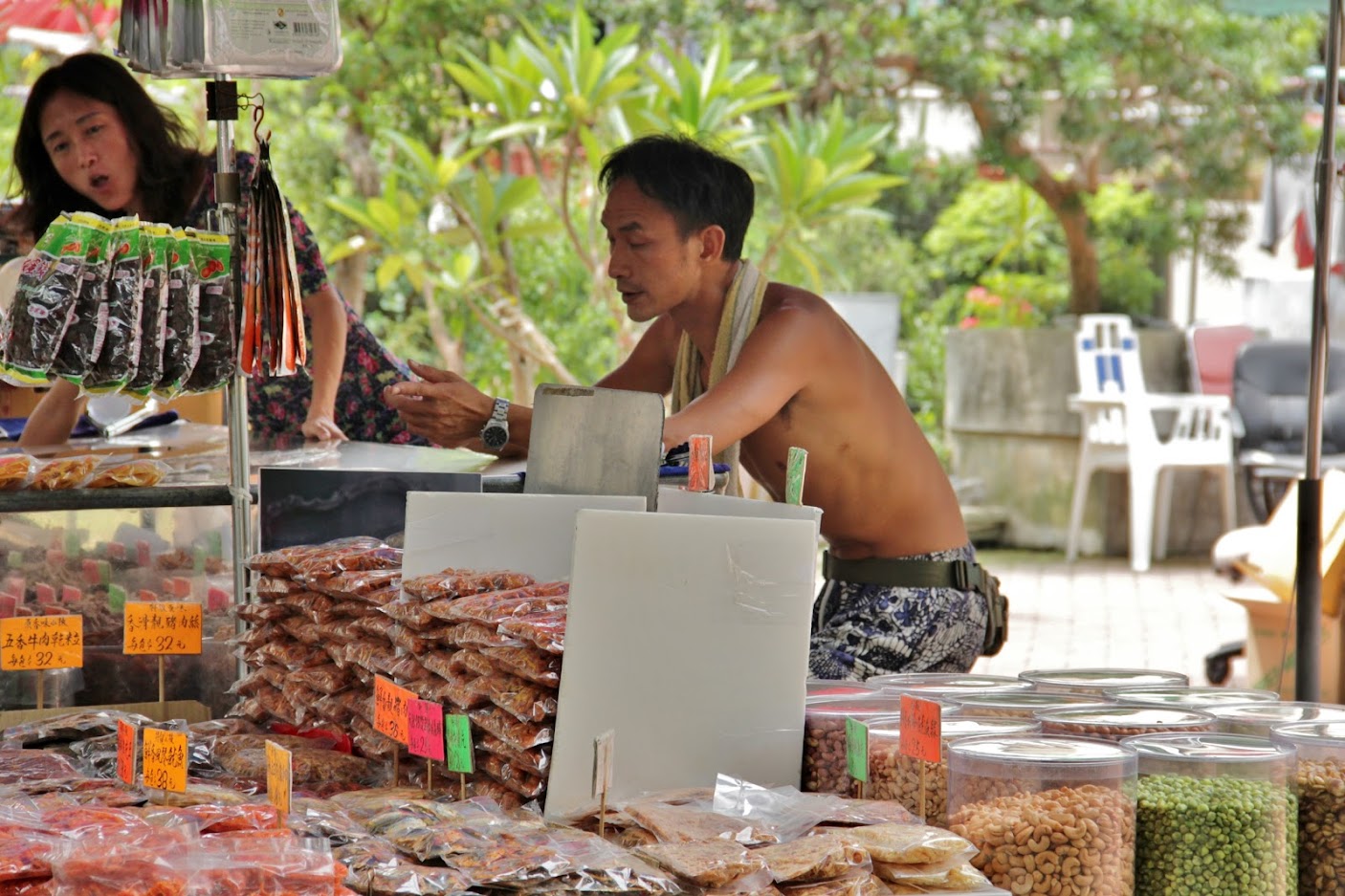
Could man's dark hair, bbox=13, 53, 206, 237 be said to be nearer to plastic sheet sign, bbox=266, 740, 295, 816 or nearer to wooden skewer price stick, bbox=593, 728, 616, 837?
plastic sheet sign, bbox=266, 740, 295, 816

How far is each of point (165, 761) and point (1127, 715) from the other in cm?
97

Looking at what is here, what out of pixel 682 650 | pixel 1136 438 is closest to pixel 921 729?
pixel 682 650

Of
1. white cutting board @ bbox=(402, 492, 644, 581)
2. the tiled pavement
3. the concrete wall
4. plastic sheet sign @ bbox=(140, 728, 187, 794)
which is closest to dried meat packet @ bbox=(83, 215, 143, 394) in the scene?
white cutting board @ bbox=(402, 492, 644, 581)

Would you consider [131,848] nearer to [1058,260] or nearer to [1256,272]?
[1058,260]

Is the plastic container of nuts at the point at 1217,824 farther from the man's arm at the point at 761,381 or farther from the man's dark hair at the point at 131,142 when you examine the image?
the man's dark hair at the point at 131,142

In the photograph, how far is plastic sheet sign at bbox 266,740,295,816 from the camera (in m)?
1.39

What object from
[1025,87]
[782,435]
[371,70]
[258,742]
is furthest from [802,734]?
[1025,87]

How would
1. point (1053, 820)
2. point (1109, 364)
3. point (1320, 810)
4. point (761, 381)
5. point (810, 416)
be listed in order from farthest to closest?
point (1109, 364)
point (810, 416)
point (761, 381)
point (1320, 810)
point (1053, 820)

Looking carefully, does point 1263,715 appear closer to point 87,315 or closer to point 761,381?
point 761,381

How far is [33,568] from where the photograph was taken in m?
2.04

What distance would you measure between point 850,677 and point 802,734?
70 cm

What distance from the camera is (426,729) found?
1508 mm

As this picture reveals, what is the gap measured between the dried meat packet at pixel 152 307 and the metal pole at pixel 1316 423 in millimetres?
2076

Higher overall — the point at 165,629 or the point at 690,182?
the point at 690,182
